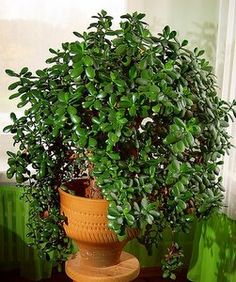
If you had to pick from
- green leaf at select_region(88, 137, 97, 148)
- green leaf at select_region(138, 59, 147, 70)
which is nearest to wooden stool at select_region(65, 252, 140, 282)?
green leaf at select_region(88, 137, 97, 148)

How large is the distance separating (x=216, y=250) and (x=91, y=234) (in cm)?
92

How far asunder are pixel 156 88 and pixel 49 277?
4.82 ft

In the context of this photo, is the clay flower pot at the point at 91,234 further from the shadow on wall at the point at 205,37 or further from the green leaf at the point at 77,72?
the shadow on wall at the point at 205,37

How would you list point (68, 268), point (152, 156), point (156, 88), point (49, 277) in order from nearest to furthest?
point (156, 88), point (152, 156), point (68, 268), point (49, 277)

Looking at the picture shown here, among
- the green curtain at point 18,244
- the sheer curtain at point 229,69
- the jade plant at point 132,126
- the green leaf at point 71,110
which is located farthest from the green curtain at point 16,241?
the green leaf at point 71,110

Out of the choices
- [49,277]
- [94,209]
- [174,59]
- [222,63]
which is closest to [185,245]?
[49,277]

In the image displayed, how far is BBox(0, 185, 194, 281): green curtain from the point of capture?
2.33 meters

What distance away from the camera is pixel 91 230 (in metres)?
1.51

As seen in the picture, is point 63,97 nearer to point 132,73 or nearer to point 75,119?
point 75,119

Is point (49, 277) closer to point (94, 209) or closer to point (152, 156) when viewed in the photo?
point (94, 209)

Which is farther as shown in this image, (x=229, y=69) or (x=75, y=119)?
(x=229, y=69)

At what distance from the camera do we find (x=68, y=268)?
1618 millimetres

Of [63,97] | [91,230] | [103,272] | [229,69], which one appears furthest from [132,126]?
[229,69]

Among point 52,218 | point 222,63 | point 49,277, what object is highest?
point 222,63
